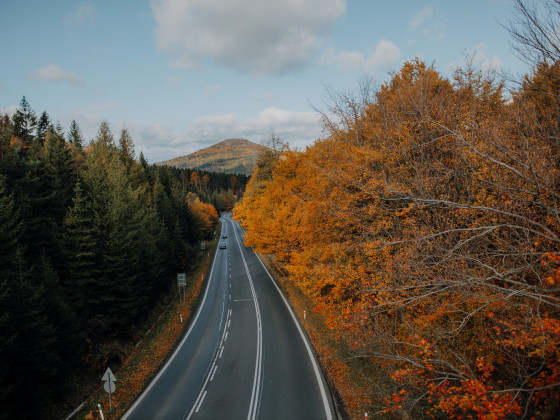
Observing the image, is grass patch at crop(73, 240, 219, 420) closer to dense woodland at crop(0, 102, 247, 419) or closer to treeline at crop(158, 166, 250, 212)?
dense woodland at crop(0, 102, 247, 419)

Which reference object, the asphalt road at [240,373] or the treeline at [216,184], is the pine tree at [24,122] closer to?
the asphalt road at [240,373]

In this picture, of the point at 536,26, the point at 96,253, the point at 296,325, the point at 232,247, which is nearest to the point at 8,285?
the point at 96,253

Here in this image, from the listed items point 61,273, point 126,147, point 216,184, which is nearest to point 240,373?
point 61,273

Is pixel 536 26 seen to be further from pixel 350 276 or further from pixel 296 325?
pixel 296 325

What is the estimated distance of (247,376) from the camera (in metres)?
12.9

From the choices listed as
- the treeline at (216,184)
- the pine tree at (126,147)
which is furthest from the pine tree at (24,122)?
the treeline at (216,184)

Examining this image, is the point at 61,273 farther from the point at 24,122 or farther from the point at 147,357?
the point at 24,122

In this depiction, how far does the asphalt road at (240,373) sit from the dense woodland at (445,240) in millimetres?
2406

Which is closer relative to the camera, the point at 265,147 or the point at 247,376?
the point at 247,376

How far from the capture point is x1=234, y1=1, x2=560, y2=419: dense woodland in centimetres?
555

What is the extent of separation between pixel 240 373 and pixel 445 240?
10925mm

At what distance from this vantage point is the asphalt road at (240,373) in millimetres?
10523

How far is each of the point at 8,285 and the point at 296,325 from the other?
14502 mm

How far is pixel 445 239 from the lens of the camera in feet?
29.4
